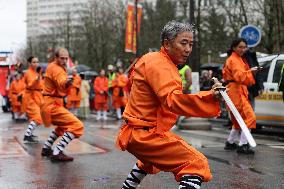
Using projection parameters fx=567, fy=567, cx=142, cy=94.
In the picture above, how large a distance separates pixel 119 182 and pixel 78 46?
52.3 meters

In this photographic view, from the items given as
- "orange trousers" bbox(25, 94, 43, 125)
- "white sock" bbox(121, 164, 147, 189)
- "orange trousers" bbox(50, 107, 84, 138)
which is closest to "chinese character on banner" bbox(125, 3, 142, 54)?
"orange trousers" bbox(25, 94, 43, 125)

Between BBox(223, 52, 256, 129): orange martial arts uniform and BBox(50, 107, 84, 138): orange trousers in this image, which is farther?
BBox(223, 52, 256, 129): orange martial arts uniform

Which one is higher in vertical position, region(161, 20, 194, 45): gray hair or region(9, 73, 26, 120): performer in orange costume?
region(161, 20, 194, 45): gray hair

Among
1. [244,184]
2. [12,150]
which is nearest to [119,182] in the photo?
[244,184]

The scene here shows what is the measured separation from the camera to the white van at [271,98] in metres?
12.7

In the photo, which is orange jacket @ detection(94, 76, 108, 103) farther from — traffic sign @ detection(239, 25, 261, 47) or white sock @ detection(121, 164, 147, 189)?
white sock @ detection(121, 164, 147, 189)

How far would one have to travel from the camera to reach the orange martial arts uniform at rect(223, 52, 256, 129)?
A: 9195 mm

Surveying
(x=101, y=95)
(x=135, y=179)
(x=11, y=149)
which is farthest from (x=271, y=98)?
(x=101, y=95)

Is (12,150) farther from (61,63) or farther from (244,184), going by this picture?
(244,184)

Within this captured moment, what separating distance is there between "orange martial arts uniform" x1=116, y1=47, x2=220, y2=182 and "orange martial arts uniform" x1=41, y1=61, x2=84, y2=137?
3.95 meters

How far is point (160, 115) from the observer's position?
4.75 meters

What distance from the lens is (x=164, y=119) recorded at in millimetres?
4762

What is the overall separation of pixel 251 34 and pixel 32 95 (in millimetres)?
6818

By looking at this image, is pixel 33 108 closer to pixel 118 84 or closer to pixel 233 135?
pixel 233 135
